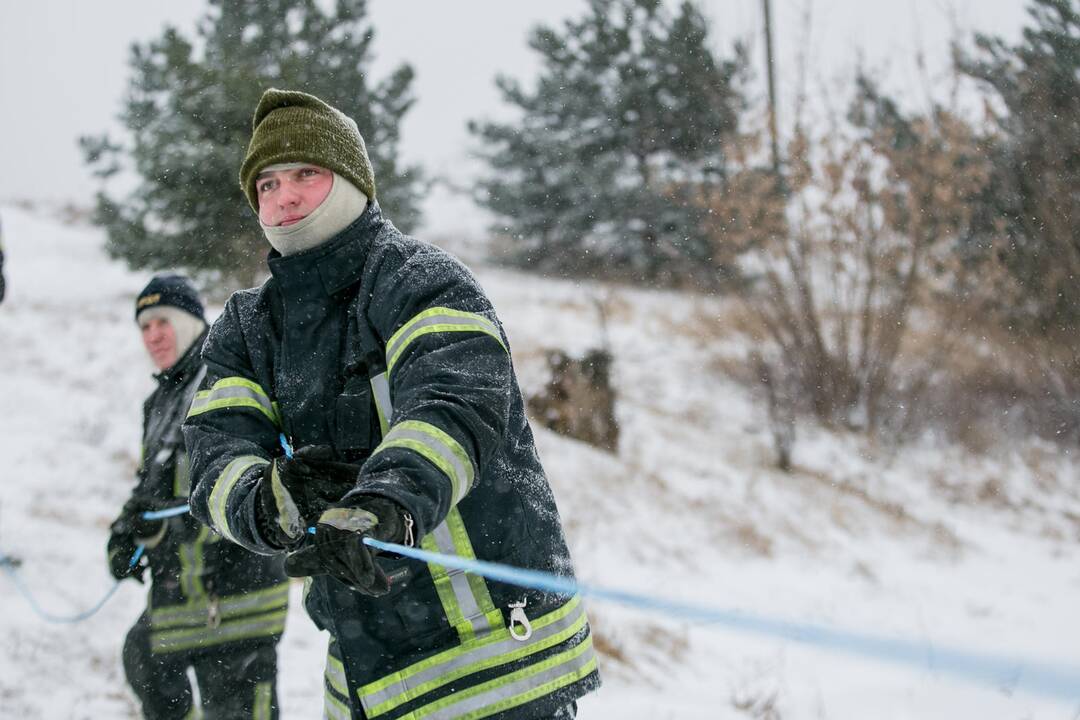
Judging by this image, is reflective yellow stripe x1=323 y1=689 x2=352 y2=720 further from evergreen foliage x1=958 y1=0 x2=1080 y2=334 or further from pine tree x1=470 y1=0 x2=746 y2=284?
pine tree x1=470 y1=0 x2=746 y2=284

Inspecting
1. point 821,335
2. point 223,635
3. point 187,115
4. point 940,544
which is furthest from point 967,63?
point 223,635

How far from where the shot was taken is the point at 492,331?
5.69ft

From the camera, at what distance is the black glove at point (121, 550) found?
10.6ft

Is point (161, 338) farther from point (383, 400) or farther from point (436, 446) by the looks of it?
point (436, 446)

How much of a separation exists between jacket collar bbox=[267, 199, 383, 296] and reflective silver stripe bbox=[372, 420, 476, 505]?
456mm

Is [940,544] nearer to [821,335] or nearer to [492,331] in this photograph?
[821,335]

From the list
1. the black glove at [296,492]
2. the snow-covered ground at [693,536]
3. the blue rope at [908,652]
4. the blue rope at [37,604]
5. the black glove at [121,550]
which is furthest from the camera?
the snow-covered ground at [693,536]

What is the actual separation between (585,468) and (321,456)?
7394 millimetres

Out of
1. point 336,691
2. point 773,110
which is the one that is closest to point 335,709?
point 336,691

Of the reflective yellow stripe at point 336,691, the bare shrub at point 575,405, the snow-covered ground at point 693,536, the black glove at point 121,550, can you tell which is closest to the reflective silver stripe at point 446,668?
the reflective yellow stripe at point 336,691

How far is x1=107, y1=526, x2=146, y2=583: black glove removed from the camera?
3.22m

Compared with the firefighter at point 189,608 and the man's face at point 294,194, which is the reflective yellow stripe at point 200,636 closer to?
the firefighter at point 189,608

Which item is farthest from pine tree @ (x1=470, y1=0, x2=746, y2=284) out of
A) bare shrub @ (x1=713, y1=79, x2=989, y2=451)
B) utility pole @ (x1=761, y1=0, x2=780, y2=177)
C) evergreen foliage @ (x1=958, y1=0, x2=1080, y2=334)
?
evergreen foliage @ (x1=958, y1=0, x2=1080, y2=334)

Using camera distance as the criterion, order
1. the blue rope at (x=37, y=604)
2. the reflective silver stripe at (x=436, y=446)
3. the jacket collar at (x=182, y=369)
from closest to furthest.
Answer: the reflective silver stripe at (x=436, y=446), the jacket collar at (x=182, y=369), the blue rope at (x=37, y=604)
